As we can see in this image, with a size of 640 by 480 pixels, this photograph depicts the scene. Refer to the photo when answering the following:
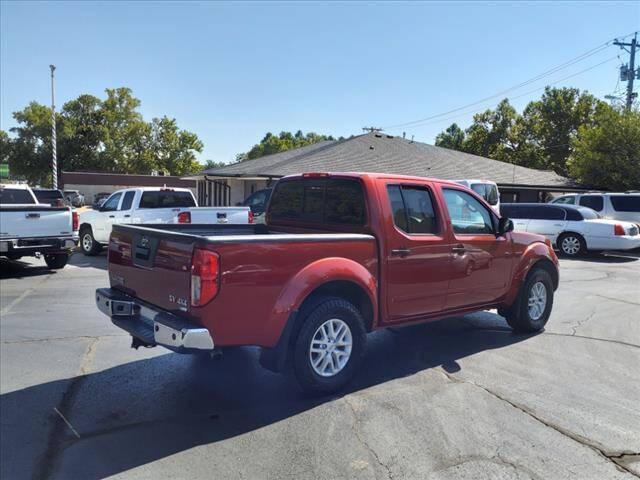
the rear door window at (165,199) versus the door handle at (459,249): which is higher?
the rear door window at (165,199)

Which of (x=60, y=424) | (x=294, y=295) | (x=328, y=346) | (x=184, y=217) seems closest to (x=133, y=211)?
(x=184, y=217)

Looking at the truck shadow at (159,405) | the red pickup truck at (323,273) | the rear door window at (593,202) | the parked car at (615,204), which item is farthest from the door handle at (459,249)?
the rear door window at (593,202)

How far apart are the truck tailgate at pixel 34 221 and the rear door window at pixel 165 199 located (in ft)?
→ 9.55

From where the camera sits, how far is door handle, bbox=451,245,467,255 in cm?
535

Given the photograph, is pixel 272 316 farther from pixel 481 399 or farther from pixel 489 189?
pixel 489 189

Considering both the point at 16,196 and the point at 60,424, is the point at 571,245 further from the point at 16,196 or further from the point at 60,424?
the point at 16,196

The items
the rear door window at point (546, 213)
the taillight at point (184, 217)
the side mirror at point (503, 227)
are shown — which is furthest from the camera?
the rear door window at point (546, 213)

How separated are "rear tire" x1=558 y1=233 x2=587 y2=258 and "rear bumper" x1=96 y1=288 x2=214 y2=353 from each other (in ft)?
45.3

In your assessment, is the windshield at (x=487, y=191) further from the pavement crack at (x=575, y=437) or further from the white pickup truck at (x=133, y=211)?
the pavement crack at (x=575, y=437)

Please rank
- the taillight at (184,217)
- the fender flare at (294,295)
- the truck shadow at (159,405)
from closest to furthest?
1. the truck shadow at (159,405)
2. the fender flare at (294,295)
3. the taillight at (184,217)

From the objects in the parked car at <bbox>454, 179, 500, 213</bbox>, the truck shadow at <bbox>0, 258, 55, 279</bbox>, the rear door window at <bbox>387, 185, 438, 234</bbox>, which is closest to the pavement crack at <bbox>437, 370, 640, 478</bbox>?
the rear door window at <bbox>387, 185, 438, 234</bbox>

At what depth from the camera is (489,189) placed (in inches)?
693

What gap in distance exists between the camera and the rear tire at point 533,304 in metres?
6.28

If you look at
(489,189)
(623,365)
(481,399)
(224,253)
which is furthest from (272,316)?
(489,189)
